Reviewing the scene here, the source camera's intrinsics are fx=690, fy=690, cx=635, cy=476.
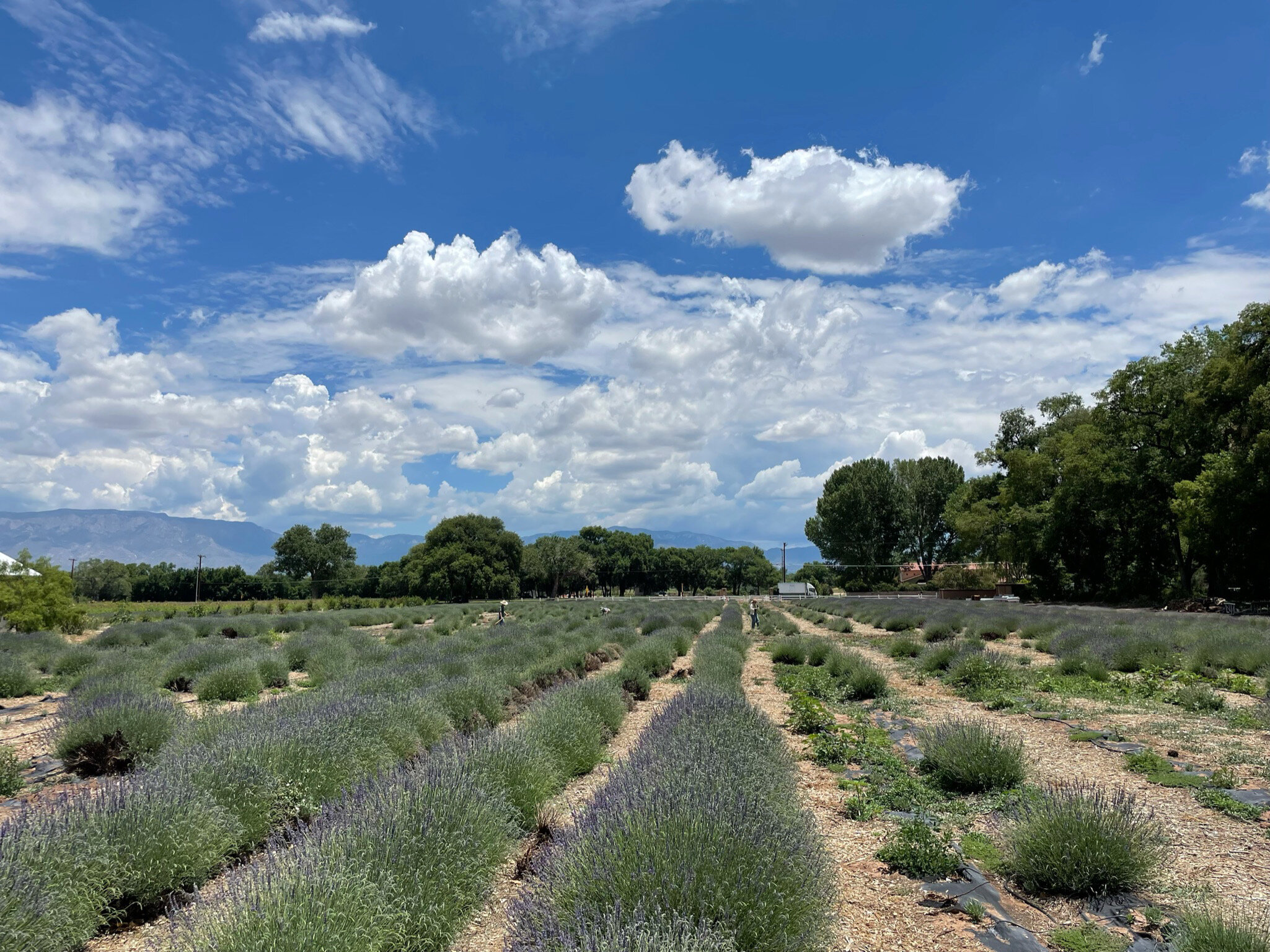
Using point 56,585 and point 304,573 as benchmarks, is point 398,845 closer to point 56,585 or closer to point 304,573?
point 56,585

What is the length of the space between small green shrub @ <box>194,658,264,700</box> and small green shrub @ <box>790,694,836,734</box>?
32.1 feet

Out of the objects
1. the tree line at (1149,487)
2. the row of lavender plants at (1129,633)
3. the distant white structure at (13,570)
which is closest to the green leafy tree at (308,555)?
the distant white structure at (13,570)

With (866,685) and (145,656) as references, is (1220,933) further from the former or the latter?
(145,656)

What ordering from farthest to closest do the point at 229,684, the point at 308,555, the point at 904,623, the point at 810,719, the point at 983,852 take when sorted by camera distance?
Result: the point at 308,555, the point at 904,623, the point at 229,684, the point at 810,719, the point at 983,852

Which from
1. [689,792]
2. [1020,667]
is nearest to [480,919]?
[689,792]

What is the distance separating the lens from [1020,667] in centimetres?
1525

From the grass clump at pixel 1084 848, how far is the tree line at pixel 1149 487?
96.2ft

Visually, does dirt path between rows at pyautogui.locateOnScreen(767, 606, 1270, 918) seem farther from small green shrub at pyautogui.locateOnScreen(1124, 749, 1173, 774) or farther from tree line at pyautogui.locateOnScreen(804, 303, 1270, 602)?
tree line at pyautogui.locateOnScreen(804, 303, 1270, 602)

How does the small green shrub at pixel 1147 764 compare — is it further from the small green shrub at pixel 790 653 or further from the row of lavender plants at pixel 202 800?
the small green shrub at pixel 790 653

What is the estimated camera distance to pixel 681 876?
3.39 m

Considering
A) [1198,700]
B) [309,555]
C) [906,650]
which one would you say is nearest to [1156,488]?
[906,650]

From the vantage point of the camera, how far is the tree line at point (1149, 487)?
28.5 meters

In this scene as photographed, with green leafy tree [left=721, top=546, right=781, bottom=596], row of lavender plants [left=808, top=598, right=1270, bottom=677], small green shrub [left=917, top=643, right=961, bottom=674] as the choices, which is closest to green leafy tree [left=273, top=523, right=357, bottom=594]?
green leafy tree [left=721, top=546, right=781, bottom=596]

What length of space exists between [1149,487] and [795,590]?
45419mm
